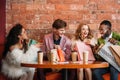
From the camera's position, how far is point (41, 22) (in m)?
4.52

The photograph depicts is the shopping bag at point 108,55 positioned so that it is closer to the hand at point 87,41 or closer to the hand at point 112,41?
the hand at point 112,41

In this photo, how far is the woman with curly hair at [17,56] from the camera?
3533 mm

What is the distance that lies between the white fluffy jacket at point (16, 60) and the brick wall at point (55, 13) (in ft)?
2.99

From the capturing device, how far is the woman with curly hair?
3.53 meters

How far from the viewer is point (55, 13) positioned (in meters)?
4.54

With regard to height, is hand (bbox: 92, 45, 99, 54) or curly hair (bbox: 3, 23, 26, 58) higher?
curly hair (bbox: 3, 23, 26, 58)

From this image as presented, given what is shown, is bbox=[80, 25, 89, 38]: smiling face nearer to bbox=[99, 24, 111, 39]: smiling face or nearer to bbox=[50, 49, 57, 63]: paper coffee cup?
bbox=[99, 24, 111, 39]: smiling face

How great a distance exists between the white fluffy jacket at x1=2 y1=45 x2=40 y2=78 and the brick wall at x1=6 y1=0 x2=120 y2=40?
911 millimetres

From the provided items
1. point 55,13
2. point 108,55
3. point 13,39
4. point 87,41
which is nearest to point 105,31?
point 87,41

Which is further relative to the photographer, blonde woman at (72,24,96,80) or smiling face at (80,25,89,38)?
smiling face at (80,25,89,38)

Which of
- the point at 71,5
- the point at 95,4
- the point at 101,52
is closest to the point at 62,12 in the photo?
the point at 71,5

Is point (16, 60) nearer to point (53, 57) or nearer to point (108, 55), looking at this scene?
point (53, 57)

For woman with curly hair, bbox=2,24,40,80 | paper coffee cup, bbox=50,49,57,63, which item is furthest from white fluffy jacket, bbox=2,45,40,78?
paper coffee cup, bbox=50,49,57,63

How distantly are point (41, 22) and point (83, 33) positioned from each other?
771 millimetres
